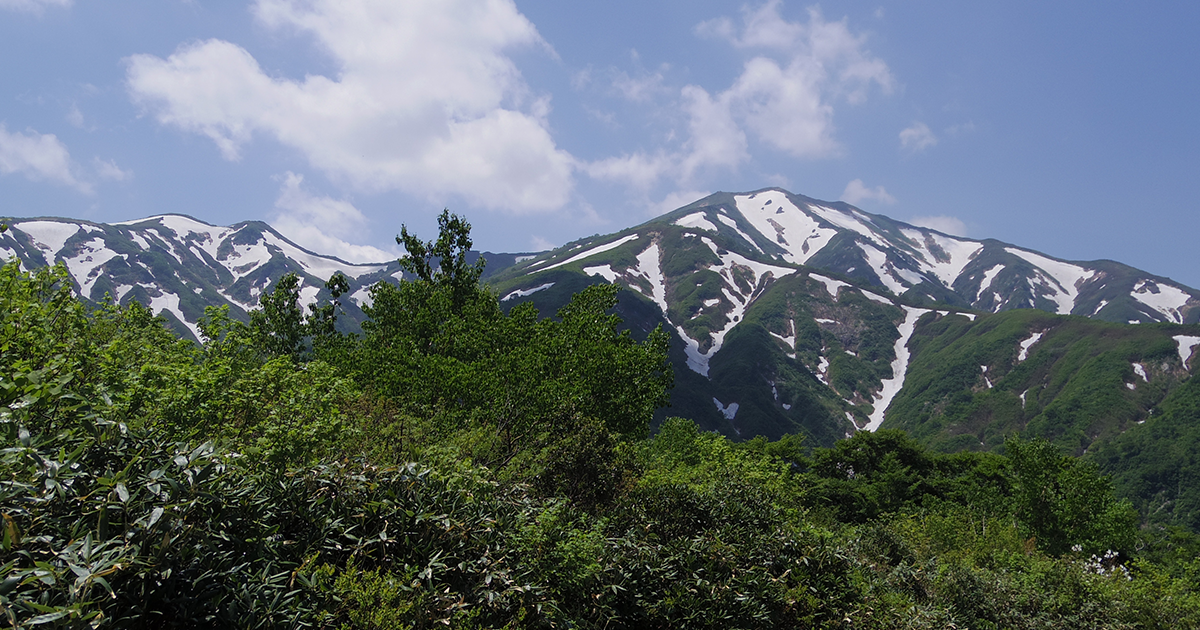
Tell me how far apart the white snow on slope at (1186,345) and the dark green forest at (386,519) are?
156 m

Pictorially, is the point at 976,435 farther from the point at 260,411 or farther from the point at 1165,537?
the point at 260,411

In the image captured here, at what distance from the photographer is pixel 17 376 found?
3178mm

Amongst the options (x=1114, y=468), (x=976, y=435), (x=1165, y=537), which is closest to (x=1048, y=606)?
(x=1165, y=537)

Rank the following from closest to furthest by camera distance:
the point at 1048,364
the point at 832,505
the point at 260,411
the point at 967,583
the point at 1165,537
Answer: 1. the point at 260,411
2. the point at 967,583
3. the point at 832,505
4. the point at 1165,537
5. the point at 1048,364

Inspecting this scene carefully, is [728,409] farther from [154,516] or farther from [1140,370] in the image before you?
[154,516]

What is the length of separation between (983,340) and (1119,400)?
45238 mm

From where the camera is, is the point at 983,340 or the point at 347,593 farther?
the point at 983,340

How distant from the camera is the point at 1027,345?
153m

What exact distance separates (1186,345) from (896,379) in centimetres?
6307

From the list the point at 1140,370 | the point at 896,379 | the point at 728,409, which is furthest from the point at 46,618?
the point at 896,379

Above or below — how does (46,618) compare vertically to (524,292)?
below

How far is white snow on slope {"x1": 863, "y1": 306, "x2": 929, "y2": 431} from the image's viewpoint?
157062 mm

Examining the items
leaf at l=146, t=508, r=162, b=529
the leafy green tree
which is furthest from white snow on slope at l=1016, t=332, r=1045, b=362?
leaf at l=146, t=508, r=162, b=529

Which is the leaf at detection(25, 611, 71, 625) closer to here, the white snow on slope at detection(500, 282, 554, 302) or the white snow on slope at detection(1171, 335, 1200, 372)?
the white snow on slope at detection(500, 282, 554, 302)
